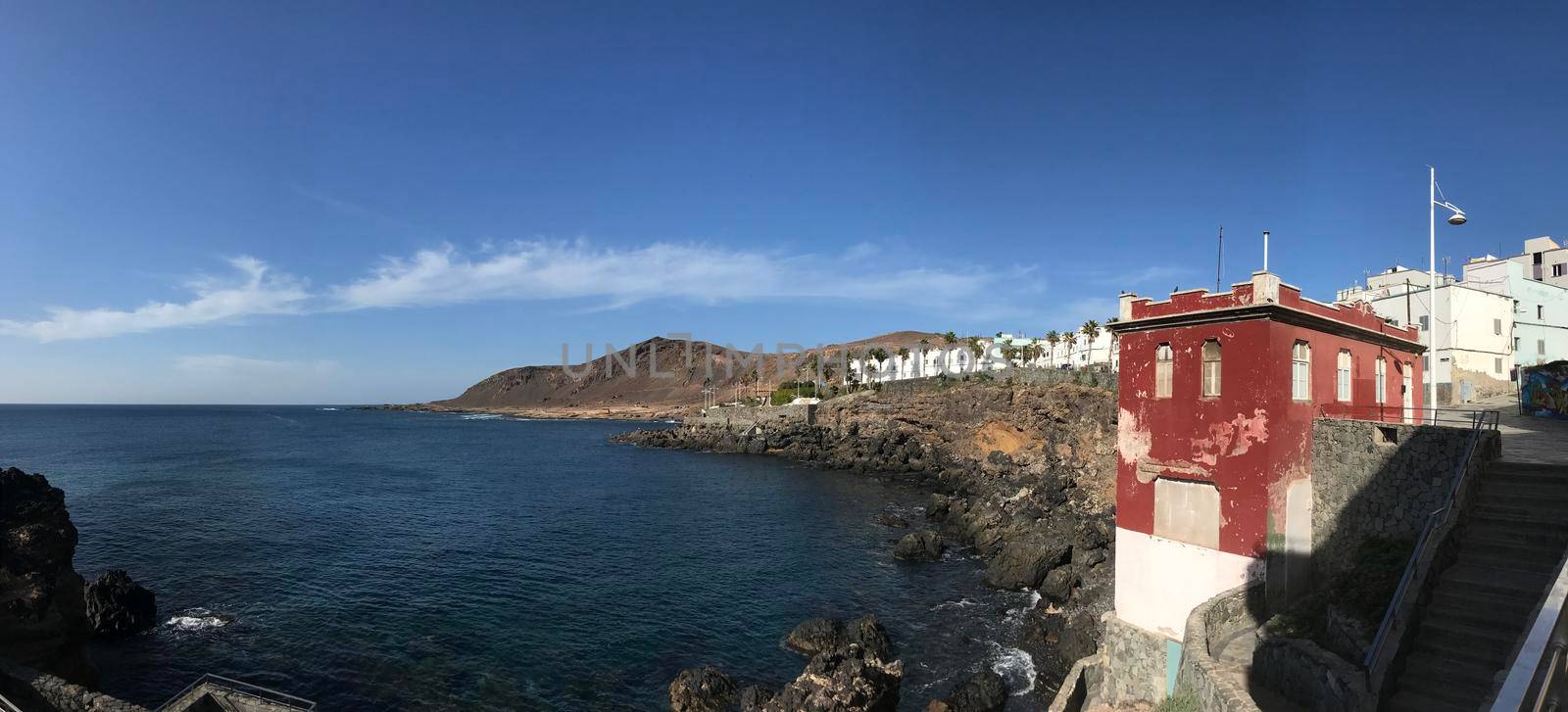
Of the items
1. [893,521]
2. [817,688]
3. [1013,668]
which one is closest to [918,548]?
[893,521]

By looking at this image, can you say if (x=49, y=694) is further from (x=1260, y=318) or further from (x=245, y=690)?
(x=1260, y=318)

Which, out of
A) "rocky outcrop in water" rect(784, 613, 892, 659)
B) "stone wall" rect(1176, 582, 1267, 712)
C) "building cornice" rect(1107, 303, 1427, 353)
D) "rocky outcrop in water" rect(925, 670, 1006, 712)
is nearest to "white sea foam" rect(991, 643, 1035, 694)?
"rocky outcrop in water" rect(925, 670, 1006, 712)

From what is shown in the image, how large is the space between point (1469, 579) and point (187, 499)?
7526cm

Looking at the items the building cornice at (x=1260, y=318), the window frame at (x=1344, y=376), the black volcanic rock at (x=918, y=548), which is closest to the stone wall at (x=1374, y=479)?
the window frame at (x=1344, y=376)

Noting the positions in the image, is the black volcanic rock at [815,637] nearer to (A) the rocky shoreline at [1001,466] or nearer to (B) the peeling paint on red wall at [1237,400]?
(A) the rocky shoreline at [1001,466]

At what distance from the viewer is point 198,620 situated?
2789 centimetres

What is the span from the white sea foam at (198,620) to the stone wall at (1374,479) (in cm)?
3809

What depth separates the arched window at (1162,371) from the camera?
19.5 meters

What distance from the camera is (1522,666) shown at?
3.94m

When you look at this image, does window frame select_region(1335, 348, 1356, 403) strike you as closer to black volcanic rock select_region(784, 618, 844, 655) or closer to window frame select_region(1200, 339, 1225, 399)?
window frame select_region(1200, 339, 1225, 399)

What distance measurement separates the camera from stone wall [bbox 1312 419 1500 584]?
15508 mm

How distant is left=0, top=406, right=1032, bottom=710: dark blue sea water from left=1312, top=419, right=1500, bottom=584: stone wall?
418 inches

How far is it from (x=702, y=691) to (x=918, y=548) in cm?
1924

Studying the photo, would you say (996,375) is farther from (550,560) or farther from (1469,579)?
(1469,579)
